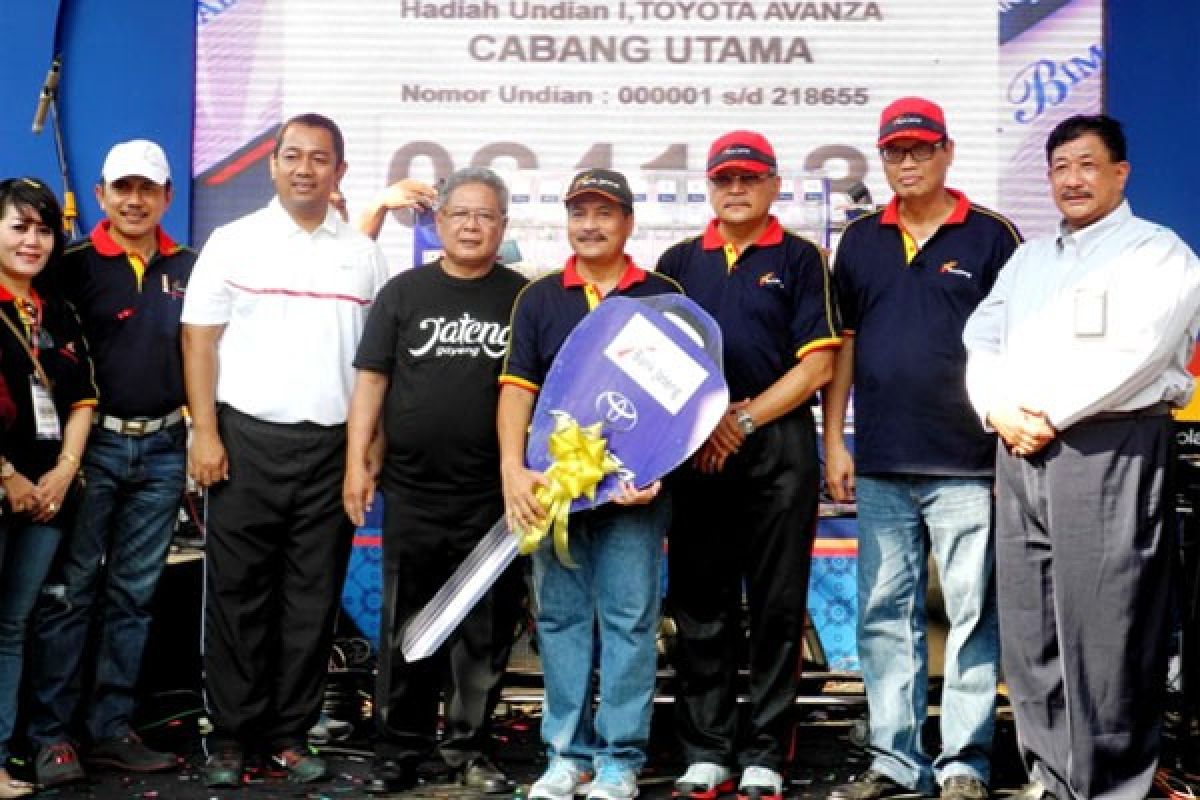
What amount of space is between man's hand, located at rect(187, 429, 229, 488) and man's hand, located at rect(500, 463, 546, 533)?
844 millimetres

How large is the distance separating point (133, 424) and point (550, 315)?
1.27m

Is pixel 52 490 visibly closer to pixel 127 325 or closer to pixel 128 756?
pixel 127 325

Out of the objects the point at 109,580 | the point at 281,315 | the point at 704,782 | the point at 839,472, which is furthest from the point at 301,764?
the point at 839,472

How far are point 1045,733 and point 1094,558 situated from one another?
1.60 feet

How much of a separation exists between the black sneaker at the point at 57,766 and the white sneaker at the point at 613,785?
1.45 meters

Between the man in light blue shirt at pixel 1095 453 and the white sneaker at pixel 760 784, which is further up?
the man in light blue shirt at pixel 1095 453

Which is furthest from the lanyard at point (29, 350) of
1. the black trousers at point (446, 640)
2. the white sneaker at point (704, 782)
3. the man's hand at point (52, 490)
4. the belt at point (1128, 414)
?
the belt at point (1128, 414)

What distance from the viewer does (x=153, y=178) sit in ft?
14.0

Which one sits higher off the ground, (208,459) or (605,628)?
(208,459)

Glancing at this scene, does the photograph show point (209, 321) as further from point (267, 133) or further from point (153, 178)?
point (267, 133)

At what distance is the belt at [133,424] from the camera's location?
4.20m

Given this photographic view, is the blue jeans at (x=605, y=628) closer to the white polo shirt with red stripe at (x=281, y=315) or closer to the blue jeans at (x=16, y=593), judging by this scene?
the white polo shirt with red stripe at (x=281, y=315)

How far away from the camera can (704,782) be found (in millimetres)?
3920

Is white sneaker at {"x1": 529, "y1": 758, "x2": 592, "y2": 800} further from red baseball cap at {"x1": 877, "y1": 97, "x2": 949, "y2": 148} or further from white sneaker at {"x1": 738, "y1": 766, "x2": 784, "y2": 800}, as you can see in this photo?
red baseball cap at {"x1": 877, "y1": 97, "x2": 949, "y2": 148}
